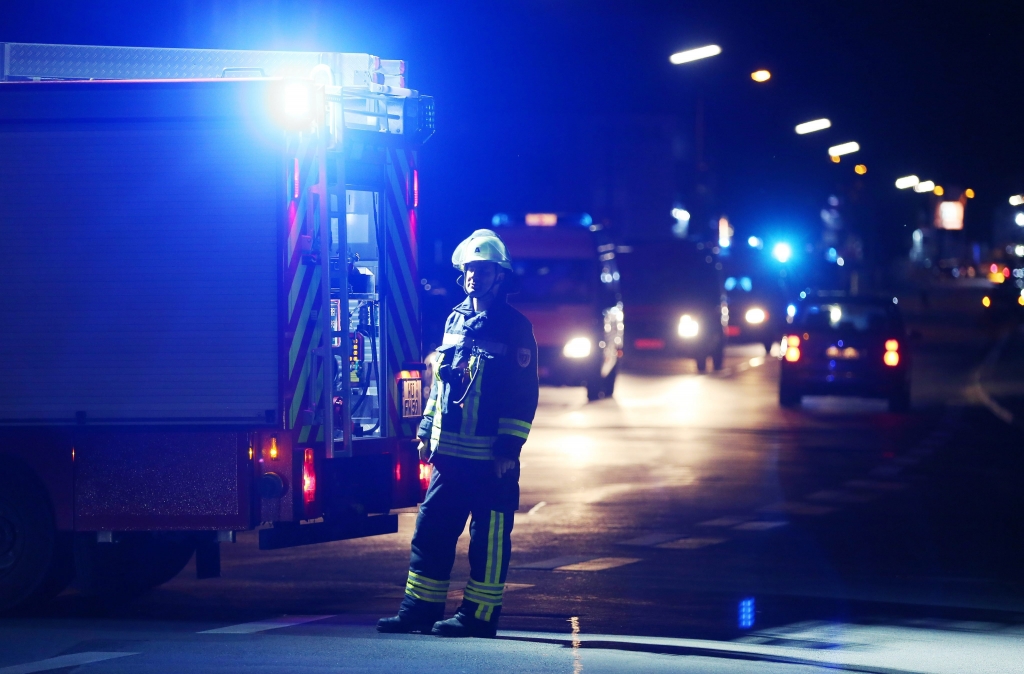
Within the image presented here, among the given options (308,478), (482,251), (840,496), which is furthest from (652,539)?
(482,251)

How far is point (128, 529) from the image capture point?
817 centimetres

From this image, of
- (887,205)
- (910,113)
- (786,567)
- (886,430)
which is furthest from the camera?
(887,205)

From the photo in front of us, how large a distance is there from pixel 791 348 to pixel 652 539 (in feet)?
38.7

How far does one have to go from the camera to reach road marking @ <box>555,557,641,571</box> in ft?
33.2

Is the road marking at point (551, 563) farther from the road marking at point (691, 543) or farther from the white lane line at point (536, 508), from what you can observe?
the white lane line at point (536, 508)

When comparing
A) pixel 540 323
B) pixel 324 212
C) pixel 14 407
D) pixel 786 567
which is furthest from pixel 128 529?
pixel 540 323

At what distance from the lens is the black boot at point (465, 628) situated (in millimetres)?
7406

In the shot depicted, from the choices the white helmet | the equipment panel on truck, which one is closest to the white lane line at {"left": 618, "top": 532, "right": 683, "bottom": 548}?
the equipment panel on truck

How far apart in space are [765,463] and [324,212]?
9079mm

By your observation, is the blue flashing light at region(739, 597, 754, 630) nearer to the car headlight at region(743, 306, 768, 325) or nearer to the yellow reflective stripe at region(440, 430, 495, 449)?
the yellow reflective stripe at region(440, 430, 495, 449)

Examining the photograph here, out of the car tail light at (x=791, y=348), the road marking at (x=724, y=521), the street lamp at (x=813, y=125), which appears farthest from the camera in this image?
the street lamp at (x=813, y=125)

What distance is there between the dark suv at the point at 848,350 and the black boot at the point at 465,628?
15.6 metres

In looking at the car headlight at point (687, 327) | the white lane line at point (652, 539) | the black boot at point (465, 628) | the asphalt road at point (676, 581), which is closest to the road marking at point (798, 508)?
the asphalt road at point (676, 581)

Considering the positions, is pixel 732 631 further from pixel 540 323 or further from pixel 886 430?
pixel 540 323
